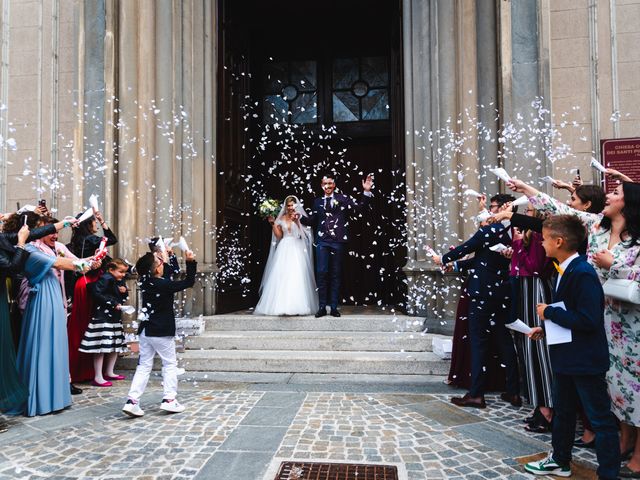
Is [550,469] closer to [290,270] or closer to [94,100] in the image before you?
[290,270]

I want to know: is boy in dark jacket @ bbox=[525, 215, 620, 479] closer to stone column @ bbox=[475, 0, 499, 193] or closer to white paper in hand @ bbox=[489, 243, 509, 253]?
white paper in hand @ bbox=[489, 243, 509, 253]

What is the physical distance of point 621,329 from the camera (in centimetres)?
358

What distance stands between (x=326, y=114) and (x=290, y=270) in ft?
13.5

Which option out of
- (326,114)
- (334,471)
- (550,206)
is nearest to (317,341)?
(334,471)

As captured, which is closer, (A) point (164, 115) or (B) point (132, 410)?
(B) point (132, 410)

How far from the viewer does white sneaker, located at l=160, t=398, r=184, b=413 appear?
4703mm

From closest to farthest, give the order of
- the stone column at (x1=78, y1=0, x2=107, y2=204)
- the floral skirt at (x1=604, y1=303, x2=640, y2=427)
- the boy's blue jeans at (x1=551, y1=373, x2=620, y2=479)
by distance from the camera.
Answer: the boy's blue jeans at (x1=551, y1=373, x2=620, y2=479) < the floral skirt at (x1=604, y1=303, x2=640, y2=427) < the stone column at (x1=78, y1=0, x2=107, y2=204)

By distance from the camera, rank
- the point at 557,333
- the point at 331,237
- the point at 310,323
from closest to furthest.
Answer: the point at 557,333, the point at 310,323, the point at 331,237

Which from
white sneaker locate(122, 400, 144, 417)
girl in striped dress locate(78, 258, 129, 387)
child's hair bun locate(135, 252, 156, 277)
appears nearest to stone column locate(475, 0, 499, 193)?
child's hair bun locate(135, 252, 156, 277)

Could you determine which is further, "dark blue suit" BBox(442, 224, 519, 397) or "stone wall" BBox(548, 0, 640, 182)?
"stone wall" BBox(548, 0, 640, 182)

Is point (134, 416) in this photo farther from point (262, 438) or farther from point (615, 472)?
point (615, 472)

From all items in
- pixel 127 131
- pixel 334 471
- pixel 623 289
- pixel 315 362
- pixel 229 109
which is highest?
pixel 229 109

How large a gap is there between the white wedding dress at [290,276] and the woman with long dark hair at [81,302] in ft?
8.80

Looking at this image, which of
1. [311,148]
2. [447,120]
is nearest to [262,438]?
[447,120]
